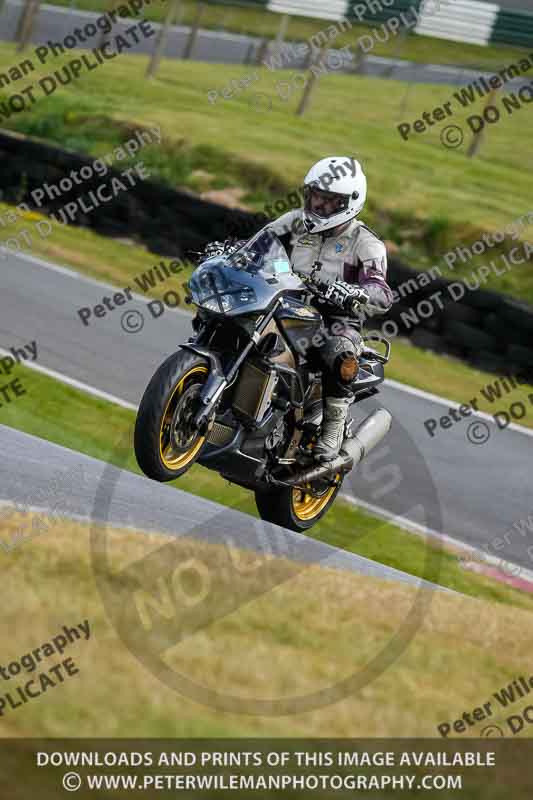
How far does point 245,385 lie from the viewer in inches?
265

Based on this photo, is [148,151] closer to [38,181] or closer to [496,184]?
[38,181]

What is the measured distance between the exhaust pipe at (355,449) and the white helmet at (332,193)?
149 cm

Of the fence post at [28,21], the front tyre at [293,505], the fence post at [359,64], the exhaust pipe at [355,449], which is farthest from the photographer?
the fence post at [359,64]

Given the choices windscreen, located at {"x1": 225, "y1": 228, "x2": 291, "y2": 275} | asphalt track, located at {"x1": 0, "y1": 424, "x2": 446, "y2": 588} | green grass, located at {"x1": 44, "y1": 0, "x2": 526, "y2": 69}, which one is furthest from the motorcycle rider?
green grass, located at {"x1": 44, "y1": 0, "x2": 526, "y2": 69}

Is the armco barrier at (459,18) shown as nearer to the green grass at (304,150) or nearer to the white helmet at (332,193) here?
the green grass at (304,150)

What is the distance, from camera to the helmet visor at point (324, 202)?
23.1ft

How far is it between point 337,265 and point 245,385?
120cm

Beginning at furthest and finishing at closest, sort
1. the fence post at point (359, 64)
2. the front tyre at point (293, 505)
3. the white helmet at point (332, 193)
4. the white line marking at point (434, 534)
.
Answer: the fence post at point (359, 64) → the white line marking at point (434, 534) → the front tyre at point (293, 505) → the white helmet at point (332, 193)

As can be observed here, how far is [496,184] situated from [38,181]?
9.20m

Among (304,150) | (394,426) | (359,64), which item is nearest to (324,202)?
(394,426)

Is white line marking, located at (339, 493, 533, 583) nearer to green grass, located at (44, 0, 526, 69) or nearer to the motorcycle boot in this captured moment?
the motorcycle boot

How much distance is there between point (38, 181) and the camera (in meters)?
18.6

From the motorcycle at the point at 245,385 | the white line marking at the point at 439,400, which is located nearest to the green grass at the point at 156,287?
the white line marking at the point at 439,400
